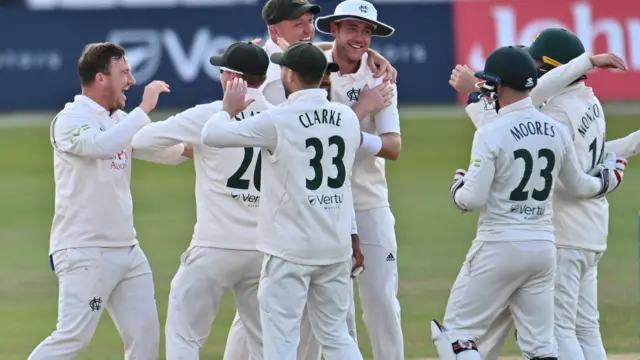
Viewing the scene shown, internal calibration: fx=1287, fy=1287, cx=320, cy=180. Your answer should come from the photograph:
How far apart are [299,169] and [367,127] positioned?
1379mm

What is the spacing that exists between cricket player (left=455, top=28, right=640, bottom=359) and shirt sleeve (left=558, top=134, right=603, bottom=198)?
0.23 m

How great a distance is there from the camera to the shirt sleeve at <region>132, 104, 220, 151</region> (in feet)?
25.1

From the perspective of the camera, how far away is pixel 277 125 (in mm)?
7227

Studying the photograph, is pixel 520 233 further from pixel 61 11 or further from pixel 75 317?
pixel 61 11

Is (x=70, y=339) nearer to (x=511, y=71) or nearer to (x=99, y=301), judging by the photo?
(x=99, y=301)

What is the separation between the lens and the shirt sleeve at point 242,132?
7164 mm

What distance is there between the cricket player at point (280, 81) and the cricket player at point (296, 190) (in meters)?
0.89

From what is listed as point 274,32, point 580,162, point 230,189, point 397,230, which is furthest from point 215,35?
point 230,189

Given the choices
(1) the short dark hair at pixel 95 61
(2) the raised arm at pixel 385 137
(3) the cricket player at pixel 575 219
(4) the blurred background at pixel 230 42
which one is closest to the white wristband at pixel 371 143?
(2) the raised arm at pixel 385 137

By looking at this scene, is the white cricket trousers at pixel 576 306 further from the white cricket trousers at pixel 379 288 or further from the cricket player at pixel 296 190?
the cricket player at pixel 296 190

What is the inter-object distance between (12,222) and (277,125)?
10.6 meters

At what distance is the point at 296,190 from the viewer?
725cm

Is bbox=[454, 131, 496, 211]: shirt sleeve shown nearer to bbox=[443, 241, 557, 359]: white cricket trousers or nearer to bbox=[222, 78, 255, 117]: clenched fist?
bbox=[443, 241, 557, 359]: white cricket trousers

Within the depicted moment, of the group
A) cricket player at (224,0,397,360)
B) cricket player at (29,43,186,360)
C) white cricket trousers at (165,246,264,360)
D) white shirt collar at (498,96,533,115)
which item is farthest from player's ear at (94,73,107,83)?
white shirt collar at (498,96,533,115)
